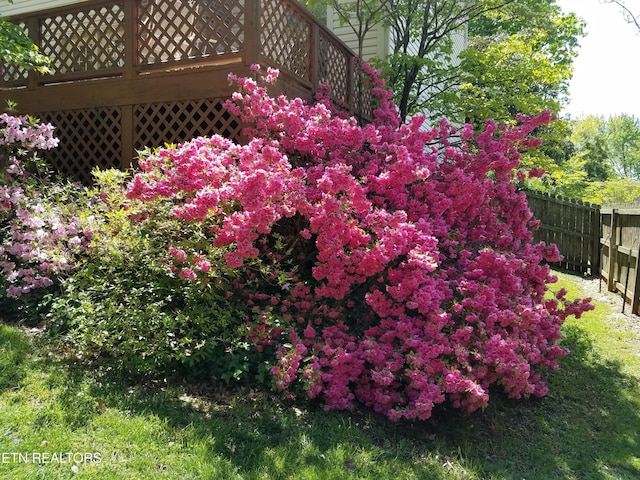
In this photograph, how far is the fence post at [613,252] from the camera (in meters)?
8.11

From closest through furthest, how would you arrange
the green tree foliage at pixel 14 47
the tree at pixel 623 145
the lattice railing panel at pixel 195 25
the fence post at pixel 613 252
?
1. the green tree foliage at pixel 14 47
2. the lattice railing panel at pixel 195 25
3. the fence post at pixel 613 252
4. the tree at pixel 623 145

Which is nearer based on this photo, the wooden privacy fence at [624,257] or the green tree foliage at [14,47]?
the green tree foliage at [14,47]

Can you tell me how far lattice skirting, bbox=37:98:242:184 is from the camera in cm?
585

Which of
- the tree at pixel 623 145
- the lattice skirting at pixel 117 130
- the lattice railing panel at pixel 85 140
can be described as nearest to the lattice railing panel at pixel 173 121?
the lattice skirting at pixel 117 130

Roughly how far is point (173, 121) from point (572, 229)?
27.3 feet

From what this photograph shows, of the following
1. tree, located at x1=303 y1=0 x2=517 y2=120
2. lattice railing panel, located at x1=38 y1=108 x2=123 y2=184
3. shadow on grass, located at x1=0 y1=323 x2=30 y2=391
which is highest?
tree, located at x1=303 y1=0 x2=517 y2=120

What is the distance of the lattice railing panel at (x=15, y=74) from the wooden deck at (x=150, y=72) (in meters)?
0.02

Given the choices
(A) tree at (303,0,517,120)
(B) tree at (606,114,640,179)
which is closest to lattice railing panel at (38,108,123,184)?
(A) tree at (303,0,517,120)

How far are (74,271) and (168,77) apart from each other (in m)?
2.57

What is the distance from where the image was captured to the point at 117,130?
6.51m

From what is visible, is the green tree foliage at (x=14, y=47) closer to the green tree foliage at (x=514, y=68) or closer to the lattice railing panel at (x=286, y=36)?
the lattice railing panel at (x=286, y=36)

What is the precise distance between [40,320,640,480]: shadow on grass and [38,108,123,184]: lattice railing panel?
12.3 feet

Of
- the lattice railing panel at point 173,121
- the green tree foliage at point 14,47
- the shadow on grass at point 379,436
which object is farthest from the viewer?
the lattice railing panel at point 173,121

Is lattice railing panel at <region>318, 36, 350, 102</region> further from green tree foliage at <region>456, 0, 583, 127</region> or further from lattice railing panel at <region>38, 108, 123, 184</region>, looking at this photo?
lattice railing panel at <region>38, 108, 123, 184</region>
